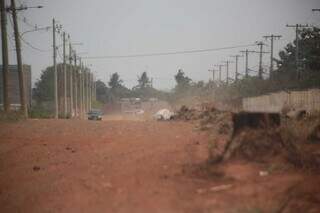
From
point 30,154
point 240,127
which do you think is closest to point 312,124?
point 240,127

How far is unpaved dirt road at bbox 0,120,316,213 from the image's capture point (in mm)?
6473

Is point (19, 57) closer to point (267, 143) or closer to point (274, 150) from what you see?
point (267, 143)

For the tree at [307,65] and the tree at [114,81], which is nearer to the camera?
the tree at [307,65]

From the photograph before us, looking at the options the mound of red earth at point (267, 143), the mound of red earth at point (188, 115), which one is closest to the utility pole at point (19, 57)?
the mound of red earth at point (188, 115)

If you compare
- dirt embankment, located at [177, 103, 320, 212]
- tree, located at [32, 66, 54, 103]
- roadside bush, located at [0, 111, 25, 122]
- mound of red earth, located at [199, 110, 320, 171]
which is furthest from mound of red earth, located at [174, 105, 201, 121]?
tree, located at [32, 66, 54, 103]

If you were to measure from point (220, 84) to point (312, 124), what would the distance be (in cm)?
6312

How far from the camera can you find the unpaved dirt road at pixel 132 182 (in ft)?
21.2

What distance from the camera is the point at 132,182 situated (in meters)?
7.67

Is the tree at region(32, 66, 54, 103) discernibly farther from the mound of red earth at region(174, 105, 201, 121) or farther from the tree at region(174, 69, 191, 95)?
the mound of red earth at region(174, 105, 201, 121)

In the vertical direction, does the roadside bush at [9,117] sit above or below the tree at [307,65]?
below

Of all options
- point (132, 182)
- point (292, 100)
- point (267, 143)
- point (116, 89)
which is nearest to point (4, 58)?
point (292, 100)

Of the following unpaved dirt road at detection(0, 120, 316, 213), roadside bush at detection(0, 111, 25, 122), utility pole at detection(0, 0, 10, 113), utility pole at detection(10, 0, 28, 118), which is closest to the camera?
unpaved dirt road at detection(0, 120, 316, 213)

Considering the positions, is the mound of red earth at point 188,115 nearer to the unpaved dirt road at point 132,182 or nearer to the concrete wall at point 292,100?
the concrete wall at point 292,100

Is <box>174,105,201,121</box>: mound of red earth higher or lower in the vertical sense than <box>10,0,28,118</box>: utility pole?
lower
